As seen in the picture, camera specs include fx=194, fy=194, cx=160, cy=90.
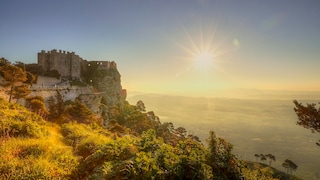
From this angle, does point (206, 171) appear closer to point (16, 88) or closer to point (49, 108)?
point (16, 88)

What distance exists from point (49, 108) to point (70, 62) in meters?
23.8

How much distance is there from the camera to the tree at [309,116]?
15.1 m

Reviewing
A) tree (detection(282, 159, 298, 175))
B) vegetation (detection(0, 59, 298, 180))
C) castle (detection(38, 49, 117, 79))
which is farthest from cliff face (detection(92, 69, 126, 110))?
tree (detection(282, 159, 298, 175))

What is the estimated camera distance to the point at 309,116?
51.2ft

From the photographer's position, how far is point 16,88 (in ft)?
85.7

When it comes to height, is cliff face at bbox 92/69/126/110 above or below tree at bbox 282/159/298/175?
above

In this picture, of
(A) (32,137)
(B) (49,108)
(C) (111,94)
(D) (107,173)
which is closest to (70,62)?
(C) (111,94)

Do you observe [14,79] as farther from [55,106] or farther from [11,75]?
[55,106]

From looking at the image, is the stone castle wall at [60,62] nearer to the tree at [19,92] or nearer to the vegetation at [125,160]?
the tree at [19,92]

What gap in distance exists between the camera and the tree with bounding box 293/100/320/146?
49.6 ft

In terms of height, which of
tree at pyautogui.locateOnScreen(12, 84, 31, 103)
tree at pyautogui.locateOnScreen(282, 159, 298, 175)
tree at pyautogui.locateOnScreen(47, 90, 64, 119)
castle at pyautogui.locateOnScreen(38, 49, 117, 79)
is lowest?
tree at pyautogui.locateOnScreen(282, 159, 298, 175)

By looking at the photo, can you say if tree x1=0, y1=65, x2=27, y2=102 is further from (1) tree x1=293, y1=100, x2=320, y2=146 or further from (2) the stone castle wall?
(1) tree x1=293, y1=100, x2=320, y2=146

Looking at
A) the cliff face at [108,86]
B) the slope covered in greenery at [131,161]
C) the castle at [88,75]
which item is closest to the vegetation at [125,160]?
the slope covered in greenery at [131,161]

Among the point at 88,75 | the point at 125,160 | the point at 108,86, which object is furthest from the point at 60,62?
the point at 125,160
